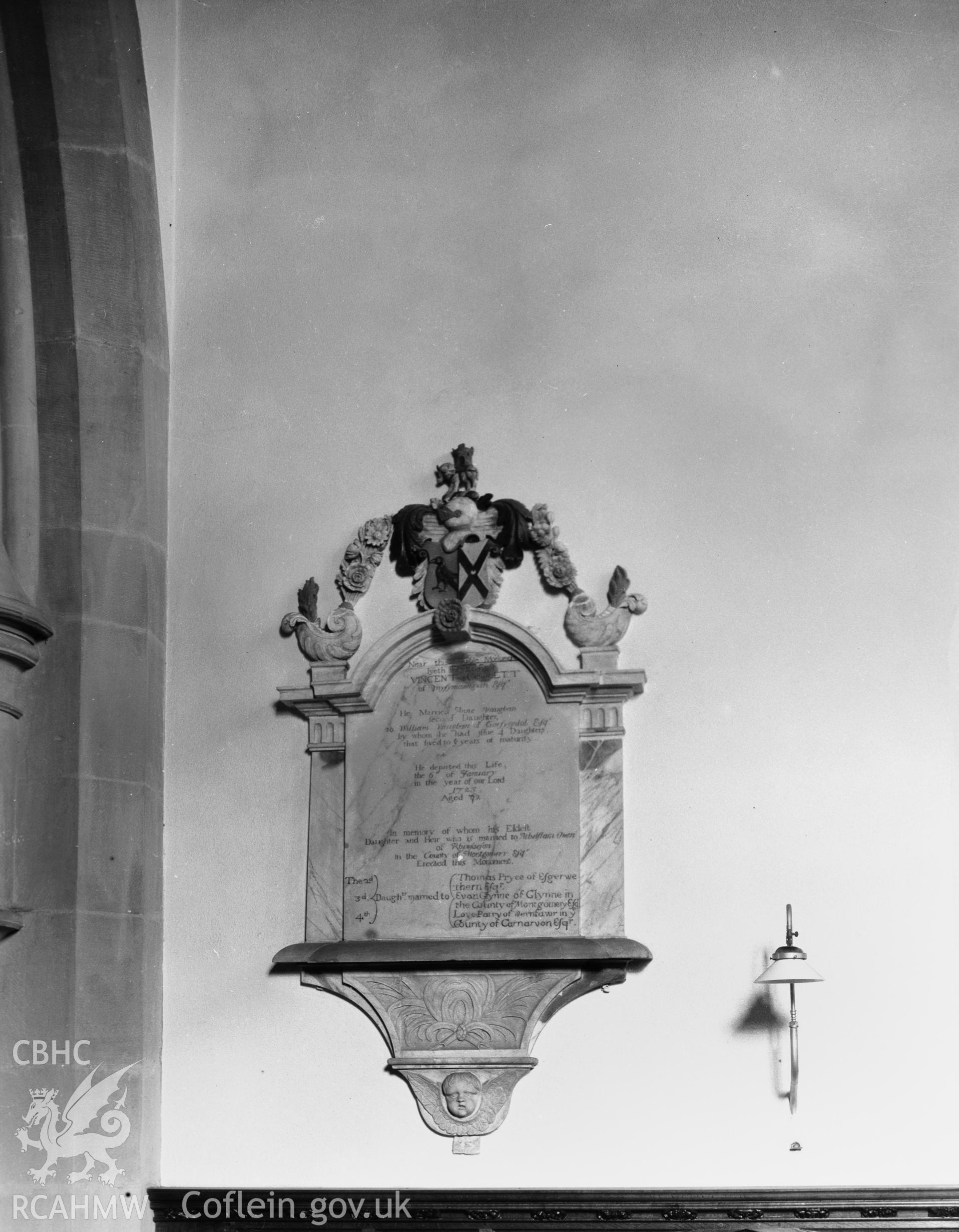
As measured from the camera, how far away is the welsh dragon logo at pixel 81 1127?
5941 mm

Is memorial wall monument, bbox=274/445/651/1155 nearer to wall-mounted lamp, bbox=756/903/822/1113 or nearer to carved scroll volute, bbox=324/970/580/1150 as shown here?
carved scroll volute, bbox=324/970/580/1150

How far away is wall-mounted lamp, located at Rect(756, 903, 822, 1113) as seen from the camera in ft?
18.6

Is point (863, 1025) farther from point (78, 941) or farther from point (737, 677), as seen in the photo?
point (78, 941)

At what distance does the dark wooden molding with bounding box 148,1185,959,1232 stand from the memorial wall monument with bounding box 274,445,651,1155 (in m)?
0.26

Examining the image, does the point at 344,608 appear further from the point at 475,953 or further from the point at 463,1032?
the point at 463,1032

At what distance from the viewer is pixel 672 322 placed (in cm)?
671

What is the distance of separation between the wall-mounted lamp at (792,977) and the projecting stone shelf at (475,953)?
0.51m

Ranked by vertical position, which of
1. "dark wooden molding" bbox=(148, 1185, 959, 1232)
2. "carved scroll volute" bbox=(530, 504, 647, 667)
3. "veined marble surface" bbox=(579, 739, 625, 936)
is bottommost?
"dark wooden molding" bbox=(148, 1185, 959, 1232)

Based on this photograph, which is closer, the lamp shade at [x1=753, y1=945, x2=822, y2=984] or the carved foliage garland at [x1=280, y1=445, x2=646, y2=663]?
the lamp shade at [x1=753, y1=945, x2=822, y2=984]

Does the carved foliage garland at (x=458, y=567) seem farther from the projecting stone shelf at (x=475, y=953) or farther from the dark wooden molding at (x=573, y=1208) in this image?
the dark wooden molding at (x=573, y=1208)

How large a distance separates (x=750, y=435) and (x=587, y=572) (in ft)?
2.85

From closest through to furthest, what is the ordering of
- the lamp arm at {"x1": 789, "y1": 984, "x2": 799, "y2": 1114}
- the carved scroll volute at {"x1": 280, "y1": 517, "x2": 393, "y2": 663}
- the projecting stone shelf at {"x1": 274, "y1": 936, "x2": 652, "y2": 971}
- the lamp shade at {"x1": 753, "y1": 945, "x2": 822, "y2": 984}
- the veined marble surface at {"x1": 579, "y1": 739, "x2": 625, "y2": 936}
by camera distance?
the lamp shade at {"x1": 753, "y1": 945, "x2": 822, "y2": 984}, the lamp arm at {"x1": 789, "y1": 984, "x2": 799, "y2": 1114}, the projecting stone shelf at {"x1": 274, "y1": 936, "x2": 652, "y2": 971}, the veined marble surface at {"x1": 579, "y1": 739, "x2": 625, "y2": 936}, the carved scroll volute at {"x1": 280, "y1": 517, "x2": 393, "y2": 663}

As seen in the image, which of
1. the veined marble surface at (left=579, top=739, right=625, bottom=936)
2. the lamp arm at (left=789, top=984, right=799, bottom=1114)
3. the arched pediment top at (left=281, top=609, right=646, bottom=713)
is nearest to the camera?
the lamp arm at (left=789, top=984, right=799, bottom=1114)

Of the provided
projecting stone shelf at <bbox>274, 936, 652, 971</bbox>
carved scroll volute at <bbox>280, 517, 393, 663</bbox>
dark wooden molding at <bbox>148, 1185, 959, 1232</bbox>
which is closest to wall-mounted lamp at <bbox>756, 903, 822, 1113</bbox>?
dark wooden molding at <bbox>148, 1185, 959, 1232</bbox>
